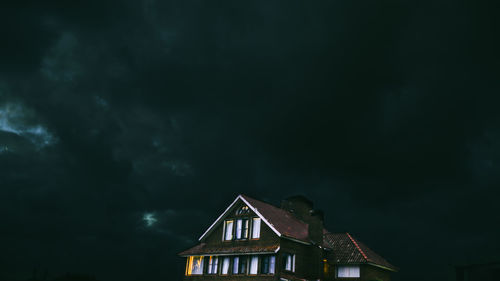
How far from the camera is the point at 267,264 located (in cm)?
3722

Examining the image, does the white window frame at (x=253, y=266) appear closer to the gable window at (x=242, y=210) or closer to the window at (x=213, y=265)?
the window at (x=213, y=265)

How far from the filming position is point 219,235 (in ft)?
142

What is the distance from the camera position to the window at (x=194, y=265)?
141ft

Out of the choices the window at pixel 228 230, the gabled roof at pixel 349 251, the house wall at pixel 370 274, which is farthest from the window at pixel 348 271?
the window at pixel 228 230

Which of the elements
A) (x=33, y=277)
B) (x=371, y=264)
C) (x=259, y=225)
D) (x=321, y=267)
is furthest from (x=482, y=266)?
(x=33, y=277)

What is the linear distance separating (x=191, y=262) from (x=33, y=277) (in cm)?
8543

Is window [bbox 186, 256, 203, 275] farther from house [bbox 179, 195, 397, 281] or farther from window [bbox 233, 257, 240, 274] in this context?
window [bbox 233, 257, 240, 274]

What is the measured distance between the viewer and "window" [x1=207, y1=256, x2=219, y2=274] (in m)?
41.6

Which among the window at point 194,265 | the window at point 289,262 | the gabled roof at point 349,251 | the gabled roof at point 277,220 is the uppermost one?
the gabled roof at point 277,220

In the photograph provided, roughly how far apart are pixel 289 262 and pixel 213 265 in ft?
30.8

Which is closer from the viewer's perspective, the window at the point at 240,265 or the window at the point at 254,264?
the window at the point at 254,264

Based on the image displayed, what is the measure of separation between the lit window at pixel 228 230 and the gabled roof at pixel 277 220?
92 centimetres

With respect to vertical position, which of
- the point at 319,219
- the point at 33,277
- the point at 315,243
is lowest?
the point at 33,277

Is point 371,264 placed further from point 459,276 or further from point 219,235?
point 219,235
